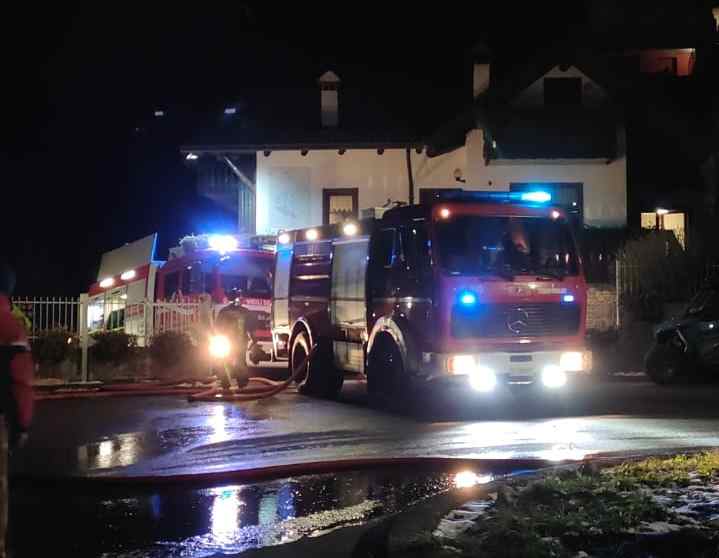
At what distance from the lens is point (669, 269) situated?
21.5m

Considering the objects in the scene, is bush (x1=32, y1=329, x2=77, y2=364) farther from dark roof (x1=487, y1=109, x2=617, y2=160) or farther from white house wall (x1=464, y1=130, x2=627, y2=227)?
dark roof (x1=487, y1=109, x2=617, y2=160)

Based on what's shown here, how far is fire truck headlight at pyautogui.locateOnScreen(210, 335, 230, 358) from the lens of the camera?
15.9 m

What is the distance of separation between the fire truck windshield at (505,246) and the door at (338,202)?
14916 millimetres

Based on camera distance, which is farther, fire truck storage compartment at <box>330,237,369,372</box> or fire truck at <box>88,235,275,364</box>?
fire truck at <box>88,235,275,364</box>

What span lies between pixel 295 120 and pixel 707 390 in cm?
1593

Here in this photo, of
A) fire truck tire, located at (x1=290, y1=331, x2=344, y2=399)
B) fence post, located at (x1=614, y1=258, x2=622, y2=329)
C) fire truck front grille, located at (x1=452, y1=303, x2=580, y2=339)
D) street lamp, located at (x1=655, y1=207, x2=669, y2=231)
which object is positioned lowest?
fire truck tire, located at (x1=290, y1=331, x2=344, y2=399)

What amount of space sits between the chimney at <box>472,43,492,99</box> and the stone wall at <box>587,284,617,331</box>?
8296 millimetres

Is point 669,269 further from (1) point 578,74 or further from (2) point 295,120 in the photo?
(2) point 295,120

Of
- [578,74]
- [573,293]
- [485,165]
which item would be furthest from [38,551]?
[578,74]

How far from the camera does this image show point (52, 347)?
17.1 m

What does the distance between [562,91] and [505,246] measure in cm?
1506

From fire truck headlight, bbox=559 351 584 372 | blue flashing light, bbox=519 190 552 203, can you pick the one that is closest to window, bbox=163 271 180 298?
blue flashing light, bbox=519 190 552 203

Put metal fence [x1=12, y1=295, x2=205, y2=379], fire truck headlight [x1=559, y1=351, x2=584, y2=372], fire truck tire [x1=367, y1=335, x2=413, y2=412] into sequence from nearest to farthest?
fire truck headlight [x1=559, y1=351, x2=584, y2=372], fire truck tire [x1=367, y1=335, x2=413, y2=412], metal fence [x1=12, y1=295, x2=205, y2=379]

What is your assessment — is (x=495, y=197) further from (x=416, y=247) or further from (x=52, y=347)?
(x=52, y=347)
